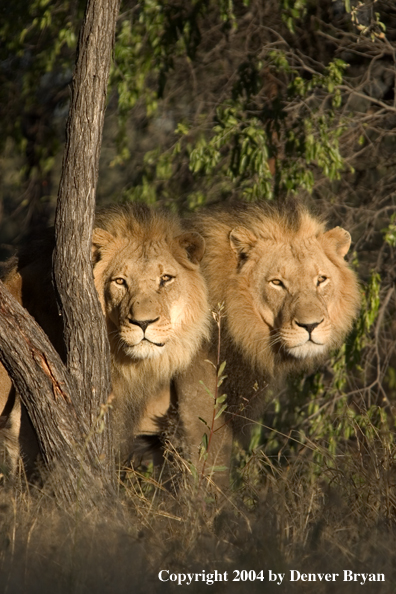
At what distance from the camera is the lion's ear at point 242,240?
4.47 m

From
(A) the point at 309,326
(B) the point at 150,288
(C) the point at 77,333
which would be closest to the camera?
(C) the point at 77,333

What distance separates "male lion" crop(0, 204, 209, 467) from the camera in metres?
3.99

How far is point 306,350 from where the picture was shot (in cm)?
426

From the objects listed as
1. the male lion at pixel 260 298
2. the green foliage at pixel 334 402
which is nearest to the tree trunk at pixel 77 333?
the male lion at pixel 260 298

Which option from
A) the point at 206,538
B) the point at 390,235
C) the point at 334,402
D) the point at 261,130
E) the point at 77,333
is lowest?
the point at 334,402

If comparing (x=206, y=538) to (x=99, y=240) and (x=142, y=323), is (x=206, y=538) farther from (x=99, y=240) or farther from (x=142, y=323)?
(x=99, y=240)

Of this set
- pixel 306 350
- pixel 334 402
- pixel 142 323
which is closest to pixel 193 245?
pixel 142 323

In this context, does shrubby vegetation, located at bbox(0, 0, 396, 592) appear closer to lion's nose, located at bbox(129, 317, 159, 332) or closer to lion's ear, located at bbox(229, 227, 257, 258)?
lion's nose, located at bbox(129, 317, 159, 332)

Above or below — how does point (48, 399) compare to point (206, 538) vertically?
above

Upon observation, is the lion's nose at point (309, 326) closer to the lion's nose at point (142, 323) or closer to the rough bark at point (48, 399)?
the lion's nose at point (142, 323)

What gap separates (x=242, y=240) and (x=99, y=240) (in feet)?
2.82

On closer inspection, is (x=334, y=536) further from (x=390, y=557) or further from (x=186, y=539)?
(x=186, y=539)

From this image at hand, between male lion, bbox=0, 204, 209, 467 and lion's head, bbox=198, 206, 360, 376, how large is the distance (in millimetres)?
265

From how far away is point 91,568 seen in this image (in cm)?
272
